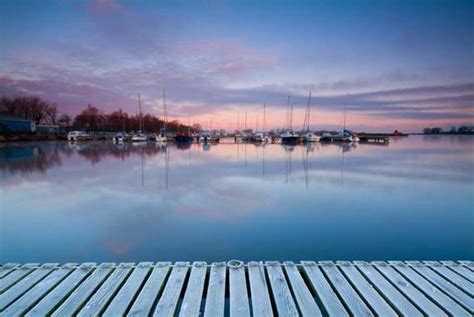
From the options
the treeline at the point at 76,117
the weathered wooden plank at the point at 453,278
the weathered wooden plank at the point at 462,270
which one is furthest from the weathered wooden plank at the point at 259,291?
the treeline at the point at 76,117

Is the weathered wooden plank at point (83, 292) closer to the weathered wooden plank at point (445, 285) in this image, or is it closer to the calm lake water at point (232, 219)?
the calm lake water at point (232, 219)

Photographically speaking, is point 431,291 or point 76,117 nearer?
point 431,291

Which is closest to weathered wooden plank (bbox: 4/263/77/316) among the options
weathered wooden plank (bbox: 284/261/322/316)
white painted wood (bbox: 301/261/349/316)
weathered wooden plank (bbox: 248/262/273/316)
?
weathered wooden plank (bbox: 248/262/273/316)

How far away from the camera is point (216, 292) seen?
7.78 ft

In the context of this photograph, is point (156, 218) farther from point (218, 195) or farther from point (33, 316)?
point (33, 316)

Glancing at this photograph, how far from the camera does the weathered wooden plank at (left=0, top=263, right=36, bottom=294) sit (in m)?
2.52

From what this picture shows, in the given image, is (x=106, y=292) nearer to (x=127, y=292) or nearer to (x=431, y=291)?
(x=127, y=292)

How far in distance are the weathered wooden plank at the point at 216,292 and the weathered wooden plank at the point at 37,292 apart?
1.47 m

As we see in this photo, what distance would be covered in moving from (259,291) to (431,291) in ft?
5.19

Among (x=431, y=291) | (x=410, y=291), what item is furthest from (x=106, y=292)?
(x=431, y=291)

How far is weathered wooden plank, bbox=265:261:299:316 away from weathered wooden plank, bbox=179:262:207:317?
0.66 m

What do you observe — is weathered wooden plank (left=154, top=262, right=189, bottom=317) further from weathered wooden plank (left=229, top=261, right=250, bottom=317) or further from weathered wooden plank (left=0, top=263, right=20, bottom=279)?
weathered wooden plank (left=0, top=263, right=20, bottom=279)

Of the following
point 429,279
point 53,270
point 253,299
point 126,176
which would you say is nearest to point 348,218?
point 429,279

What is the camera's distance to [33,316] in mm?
2045
